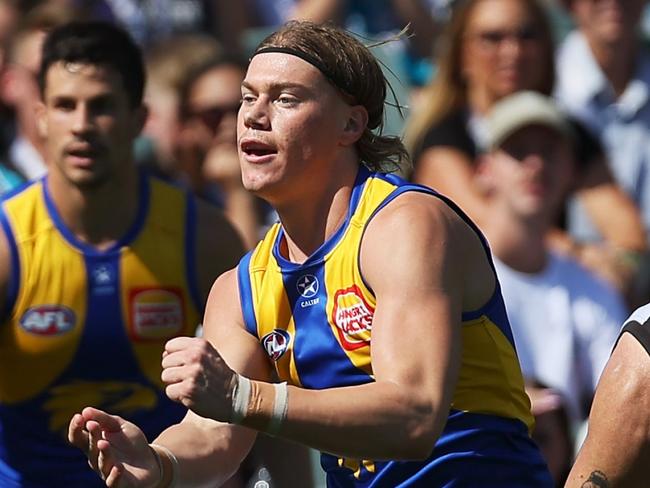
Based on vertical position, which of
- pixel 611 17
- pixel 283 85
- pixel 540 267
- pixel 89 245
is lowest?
pixel 540 267

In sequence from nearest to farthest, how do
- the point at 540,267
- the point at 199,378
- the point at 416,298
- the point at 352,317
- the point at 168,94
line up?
the point at 199,378
the point at 416,298
the point at 352,317
the point at 540,267
the point at 168,94

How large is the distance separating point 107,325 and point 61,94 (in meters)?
0.84

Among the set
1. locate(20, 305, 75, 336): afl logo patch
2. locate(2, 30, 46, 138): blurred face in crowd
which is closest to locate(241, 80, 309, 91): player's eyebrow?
locate(20, 305, 75, 336): afl logo patch

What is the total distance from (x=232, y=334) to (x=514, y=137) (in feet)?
10.1

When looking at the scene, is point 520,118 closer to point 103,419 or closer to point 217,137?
point 217,137

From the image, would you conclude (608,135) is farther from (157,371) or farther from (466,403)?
(466,403)

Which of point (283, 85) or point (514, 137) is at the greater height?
point (283, 85)

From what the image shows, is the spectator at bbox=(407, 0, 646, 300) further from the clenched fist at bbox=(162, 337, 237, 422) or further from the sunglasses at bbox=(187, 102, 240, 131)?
→ the clenched fist at bbox=(162, 337, 237, 422)

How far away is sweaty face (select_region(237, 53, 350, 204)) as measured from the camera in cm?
423

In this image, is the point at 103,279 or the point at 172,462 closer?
the point at 172,462

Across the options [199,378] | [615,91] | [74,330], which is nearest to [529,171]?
[615,91]

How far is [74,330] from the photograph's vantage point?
5930 millimetres

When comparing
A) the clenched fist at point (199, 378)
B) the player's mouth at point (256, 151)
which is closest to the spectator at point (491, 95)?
the player's mouth at point (256, 151)

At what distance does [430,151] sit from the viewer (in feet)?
24.7
